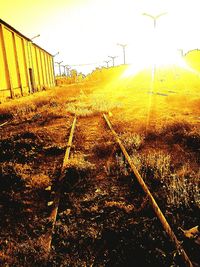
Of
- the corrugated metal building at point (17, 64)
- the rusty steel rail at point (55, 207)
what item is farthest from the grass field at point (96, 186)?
the corrugated metal building at point (17, 64)

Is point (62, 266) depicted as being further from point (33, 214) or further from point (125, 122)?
point (125, 122)

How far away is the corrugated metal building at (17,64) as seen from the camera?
17.7 meters

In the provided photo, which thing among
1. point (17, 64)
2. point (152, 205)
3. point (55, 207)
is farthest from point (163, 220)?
point (17, 64)

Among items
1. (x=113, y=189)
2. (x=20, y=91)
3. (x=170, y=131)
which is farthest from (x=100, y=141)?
(x=20, y=91)

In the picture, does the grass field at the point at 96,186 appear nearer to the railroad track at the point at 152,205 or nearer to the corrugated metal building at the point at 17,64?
the railroad track at the point at 152,205

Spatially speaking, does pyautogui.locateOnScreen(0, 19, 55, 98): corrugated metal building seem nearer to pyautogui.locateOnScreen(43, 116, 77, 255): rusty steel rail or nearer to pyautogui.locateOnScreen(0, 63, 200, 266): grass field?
pyautogui.locateOnScreen(0, 63, 200, 266): grass field

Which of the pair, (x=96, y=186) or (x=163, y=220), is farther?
(x=96, y=186)

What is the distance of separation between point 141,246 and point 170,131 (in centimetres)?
584

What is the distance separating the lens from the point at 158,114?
11.8 meters

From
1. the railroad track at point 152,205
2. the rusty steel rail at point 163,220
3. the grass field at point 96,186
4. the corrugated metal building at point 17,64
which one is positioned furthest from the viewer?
the corrugated metal building at point 17,64

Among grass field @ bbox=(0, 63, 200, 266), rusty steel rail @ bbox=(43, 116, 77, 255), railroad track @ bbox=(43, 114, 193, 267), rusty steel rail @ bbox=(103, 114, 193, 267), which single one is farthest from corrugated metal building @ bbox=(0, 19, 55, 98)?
rusty steel rail @ bbox=(103, 114, 193, 267)

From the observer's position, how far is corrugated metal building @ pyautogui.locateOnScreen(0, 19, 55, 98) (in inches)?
698

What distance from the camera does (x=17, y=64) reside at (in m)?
20.7

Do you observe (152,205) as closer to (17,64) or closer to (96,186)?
(96,186)
